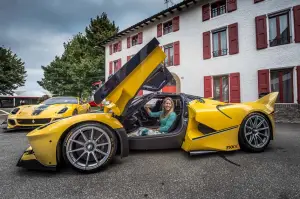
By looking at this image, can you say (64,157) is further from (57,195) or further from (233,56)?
(233,56)

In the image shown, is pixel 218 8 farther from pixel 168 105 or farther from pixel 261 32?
pixel 168 105

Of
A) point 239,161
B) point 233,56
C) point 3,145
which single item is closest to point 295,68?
point 233,56

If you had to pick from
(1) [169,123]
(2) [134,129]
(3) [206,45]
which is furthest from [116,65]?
(1) [169,123]

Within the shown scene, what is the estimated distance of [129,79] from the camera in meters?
2.37

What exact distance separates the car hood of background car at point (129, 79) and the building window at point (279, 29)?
9061 millimetres

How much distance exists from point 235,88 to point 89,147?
30.7ft

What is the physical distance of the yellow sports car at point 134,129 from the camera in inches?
86.1

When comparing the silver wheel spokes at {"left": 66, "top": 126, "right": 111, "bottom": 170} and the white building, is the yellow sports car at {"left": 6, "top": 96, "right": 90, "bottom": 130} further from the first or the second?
the white building

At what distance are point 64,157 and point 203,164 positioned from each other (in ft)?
6.14

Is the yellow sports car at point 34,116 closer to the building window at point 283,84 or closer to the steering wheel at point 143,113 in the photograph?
the steering wheel at point 143,113

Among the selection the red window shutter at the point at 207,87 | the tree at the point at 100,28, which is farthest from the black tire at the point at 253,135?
the tree at the point at 100,28

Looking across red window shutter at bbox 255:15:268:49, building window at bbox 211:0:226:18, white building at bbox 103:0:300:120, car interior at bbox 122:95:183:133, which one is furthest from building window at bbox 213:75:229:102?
car interior at bbox 122:95:183:133

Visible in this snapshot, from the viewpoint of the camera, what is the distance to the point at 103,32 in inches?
969

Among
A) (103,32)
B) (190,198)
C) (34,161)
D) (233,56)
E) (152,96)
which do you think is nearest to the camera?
(190,198)
